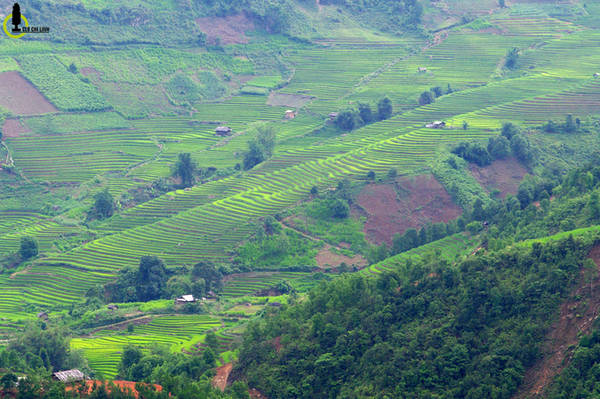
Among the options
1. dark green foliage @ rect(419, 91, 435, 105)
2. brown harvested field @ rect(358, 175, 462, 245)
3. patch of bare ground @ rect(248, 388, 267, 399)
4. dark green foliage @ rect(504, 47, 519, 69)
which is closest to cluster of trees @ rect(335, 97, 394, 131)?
dark green foliage @ rect(419, 91, 435, 105)

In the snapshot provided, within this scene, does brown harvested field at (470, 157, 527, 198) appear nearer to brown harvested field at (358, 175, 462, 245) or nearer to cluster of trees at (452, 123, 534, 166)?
cluster of trees at (452, 123, 534, 166)

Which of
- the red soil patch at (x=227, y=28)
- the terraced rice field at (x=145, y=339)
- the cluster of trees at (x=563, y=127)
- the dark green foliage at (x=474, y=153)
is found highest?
the red soil patch at (x=227, y=28)

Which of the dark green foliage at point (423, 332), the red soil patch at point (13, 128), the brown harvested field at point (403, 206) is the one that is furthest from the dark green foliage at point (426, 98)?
the dark green foliage at point (423, 332)

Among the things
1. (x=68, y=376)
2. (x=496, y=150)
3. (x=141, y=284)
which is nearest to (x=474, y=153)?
(x=496, y=150)

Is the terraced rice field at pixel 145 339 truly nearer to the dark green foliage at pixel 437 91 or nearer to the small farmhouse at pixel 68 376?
the small farmhouse at pixel 68 376

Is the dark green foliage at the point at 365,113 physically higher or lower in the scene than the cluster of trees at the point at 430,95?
lower
